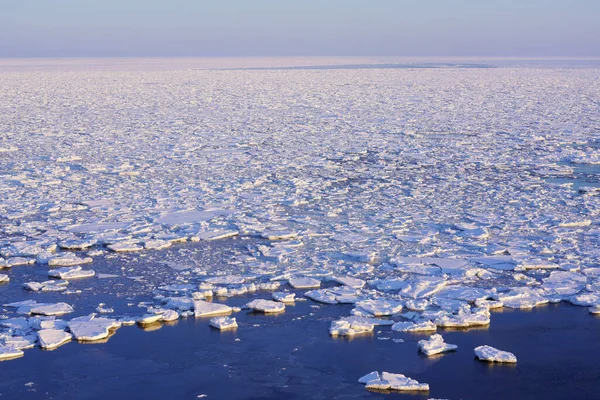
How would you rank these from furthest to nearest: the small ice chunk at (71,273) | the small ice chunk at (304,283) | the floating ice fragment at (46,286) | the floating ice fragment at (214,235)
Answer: the floating ice fragment at (214,235)
the small ice chunk at (71,273)
the small ice chunk at (304,283)
the floating ice fragment at (46,286)

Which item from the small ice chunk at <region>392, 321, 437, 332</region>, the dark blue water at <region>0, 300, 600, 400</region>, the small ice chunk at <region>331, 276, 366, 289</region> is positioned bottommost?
the dark blue water at <region>0, 300, 600, 400</region>

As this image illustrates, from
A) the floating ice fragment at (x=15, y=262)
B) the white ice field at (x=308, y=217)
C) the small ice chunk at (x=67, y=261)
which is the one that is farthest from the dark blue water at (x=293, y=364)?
the floating ice fragment at (x=15, y=262)

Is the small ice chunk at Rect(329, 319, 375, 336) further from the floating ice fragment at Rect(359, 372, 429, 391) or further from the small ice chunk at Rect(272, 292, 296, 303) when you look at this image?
the floating ice fragment at Rect(359, 372, 429, 391)

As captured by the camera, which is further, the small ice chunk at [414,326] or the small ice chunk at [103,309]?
the small ice chunk at [103,309]

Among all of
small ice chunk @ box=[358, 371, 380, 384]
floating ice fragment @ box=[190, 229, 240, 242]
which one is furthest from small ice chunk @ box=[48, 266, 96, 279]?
small ice chunk @ box=[358, 371, 380, 384]

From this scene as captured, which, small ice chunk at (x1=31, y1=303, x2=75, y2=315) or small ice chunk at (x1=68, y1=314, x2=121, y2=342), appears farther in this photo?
small ice chunk at (x1=31, y1=303, x2=75, y2=315)

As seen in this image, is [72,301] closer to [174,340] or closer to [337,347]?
[174,340]

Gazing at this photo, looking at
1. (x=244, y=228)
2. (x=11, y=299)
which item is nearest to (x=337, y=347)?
(x=11, y=299)

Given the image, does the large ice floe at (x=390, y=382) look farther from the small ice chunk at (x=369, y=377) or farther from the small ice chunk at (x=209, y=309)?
the small ice chunk at (x=209, y=309)
